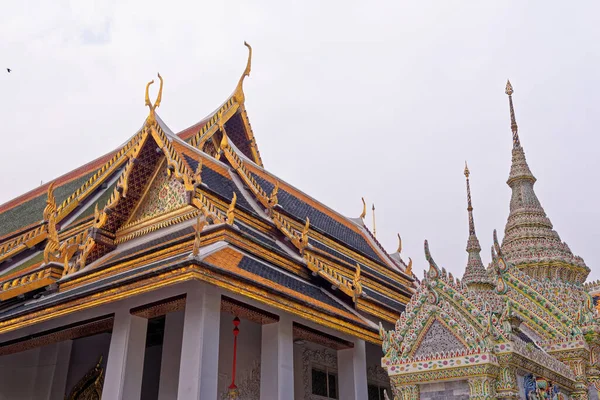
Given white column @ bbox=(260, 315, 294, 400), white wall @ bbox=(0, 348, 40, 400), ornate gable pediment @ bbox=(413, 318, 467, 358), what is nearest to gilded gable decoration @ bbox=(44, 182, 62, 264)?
white wall @ bbox=(0, 348, 40, 400)

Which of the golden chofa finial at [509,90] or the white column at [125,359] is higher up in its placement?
the golden chofa finial at [509,90]

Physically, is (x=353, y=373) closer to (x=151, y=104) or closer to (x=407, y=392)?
(x=407, y=392)

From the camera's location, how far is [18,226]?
1231 cm

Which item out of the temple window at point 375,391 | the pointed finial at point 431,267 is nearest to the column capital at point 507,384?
the pointed finial at point 431,267

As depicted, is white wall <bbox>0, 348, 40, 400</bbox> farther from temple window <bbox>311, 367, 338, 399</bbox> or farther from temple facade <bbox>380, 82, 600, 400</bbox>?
temple facade <bbox>380, 82, 600, 400</bbox>

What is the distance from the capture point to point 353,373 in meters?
7.53

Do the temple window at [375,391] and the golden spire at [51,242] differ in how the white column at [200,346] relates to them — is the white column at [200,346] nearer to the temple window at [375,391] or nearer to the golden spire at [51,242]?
the golden spire at [51,242]

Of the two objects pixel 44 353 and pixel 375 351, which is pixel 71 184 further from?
pixel 375 351

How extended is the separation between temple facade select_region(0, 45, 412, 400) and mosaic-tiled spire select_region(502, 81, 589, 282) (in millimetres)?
2040

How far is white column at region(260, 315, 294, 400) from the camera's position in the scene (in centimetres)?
639

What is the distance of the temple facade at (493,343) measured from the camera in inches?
188

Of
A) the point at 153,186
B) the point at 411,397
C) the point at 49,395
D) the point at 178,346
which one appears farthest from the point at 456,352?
the point at 49,395

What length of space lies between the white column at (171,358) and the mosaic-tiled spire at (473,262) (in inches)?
249

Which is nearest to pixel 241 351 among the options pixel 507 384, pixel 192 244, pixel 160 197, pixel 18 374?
pixel 192 244
